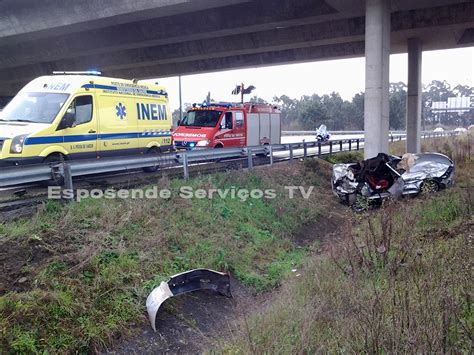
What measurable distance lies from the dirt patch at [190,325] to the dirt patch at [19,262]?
135 centimetres

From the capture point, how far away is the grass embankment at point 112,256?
187 inches

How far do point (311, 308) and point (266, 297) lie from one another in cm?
235

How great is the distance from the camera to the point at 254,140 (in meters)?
21.0

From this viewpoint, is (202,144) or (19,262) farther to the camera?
(202,144)

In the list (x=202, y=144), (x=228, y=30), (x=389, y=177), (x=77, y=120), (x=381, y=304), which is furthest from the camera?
(x=228, y=30)

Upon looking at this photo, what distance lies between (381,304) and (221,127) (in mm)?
14816

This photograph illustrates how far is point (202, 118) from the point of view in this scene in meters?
18.4

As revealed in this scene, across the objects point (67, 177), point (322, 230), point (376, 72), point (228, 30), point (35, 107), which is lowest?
point (322, 230)

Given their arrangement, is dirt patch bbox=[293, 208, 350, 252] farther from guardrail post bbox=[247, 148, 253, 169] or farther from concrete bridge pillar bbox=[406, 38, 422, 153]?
concrete bridge pillar bbox=[406, 38, 422, 153]

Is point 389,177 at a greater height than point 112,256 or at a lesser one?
greater

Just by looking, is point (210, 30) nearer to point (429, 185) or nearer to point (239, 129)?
point (239, 129)

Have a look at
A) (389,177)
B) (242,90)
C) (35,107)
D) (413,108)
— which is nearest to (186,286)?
(35,107)

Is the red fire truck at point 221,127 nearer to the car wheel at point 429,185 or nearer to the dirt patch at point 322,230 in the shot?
the dirt patch at point 322,230

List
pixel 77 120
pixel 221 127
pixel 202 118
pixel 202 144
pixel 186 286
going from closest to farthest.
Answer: pixel 186 286, pixel 77 120, pixel 202 144, pixel 221 127, pixel 202 118
